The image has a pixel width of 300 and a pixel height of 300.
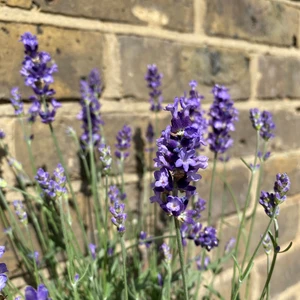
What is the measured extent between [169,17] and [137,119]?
0.93ft

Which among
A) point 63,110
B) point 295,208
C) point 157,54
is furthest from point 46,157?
point 295,208

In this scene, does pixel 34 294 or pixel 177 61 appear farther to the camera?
pixel 177 61

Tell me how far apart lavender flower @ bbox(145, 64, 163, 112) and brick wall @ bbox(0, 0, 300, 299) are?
0.05m

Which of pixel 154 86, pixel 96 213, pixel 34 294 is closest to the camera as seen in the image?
pixel 34 294

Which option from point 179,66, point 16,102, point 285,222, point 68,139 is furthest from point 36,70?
point 285,222

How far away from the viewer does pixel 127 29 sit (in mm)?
961

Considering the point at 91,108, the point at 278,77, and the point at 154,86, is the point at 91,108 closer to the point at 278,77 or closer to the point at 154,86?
the point at 154,86

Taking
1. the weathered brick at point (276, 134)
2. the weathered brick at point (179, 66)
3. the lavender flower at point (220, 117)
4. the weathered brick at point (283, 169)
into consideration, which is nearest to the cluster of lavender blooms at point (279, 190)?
the lavender flower at point (220, 117)

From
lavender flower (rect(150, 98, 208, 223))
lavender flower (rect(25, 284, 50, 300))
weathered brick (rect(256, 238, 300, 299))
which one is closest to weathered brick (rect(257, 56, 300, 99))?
weathered brick (rect(256, 238, 300, 299))

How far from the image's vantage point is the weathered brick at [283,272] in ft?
4.36

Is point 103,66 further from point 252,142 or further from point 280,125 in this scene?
point 280,125

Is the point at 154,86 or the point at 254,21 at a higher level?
the point at 254,21

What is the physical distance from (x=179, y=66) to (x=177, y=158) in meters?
0.68

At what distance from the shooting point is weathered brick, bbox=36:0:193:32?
859 millimetres
